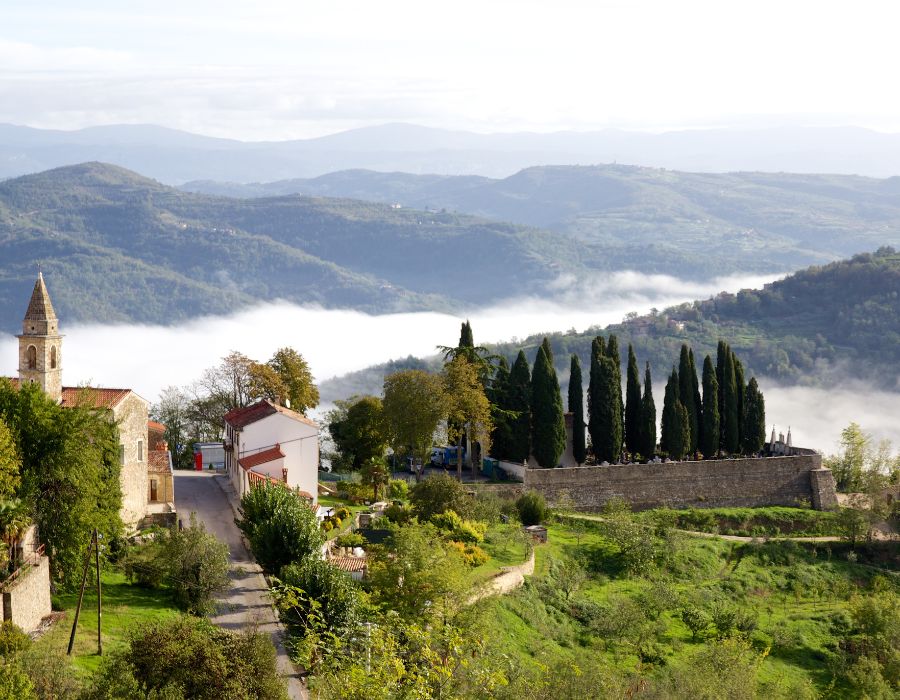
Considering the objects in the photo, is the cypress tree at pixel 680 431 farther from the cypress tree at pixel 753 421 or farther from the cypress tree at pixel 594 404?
the cypress tree at pixel 753 421

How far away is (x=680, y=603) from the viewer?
140 ft

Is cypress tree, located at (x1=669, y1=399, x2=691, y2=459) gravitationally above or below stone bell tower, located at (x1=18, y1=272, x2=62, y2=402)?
below

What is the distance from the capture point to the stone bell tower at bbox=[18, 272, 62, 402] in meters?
38.0

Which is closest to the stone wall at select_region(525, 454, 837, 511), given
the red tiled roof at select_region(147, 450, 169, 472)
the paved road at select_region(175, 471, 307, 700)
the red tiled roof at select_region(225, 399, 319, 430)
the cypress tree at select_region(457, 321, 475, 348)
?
the cypress tree at select_region(457, 321, 475, 348)

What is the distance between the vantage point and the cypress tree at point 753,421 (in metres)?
59.0

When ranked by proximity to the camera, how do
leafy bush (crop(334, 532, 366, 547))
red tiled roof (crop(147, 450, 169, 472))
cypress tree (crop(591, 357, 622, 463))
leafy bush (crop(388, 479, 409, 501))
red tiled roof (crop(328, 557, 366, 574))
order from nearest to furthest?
red tiled roof (crop(328, 557, 366, 574)) → leafy bush (crop(334, 532, 366, 547)) → red tiled roof (crop(147, 450, 169, 472)) → leafy bush (crop(388, 479, 409, 501)) → cypress tree (crop(591, 357, 622, 463))

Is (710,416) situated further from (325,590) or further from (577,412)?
(325,590)

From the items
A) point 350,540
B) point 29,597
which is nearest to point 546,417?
point 350,540

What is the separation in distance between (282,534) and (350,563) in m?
3.45

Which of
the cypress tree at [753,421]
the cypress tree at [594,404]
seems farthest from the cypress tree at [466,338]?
the cypress tree at [753,421]

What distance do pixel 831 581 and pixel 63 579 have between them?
31.6 m

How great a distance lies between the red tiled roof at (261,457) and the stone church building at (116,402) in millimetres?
2892

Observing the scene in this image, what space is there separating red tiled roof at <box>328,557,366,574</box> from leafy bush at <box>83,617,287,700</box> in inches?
427

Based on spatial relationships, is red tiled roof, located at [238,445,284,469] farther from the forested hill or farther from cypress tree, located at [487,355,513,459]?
the forested hill
